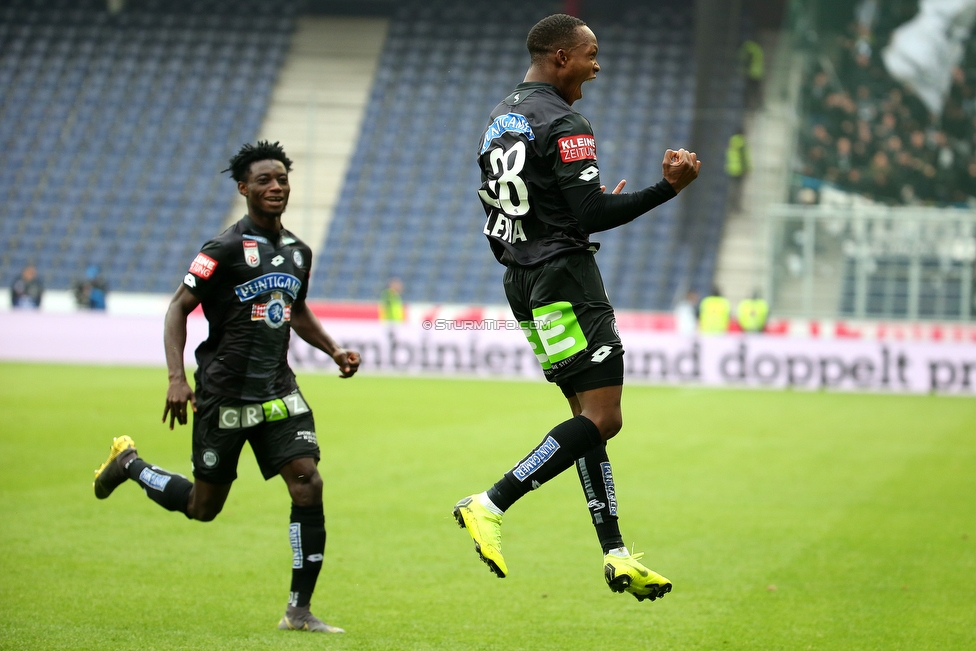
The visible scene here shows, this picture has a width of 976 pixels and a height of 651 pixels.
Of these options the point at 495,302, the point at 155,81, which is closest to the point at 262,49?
the point at 155,81

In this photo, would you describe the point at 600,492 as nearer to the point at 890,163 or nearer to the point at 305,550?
the point at 305,550

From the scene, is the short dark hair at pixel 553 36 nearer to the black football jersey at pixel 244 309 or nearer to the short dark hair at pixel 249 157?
the short dark hair at pixel 249 157

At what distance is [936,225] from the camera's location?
77.5ft

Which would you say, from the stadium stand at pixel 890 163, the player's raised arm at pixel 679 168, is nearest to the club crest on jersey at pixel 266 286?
the player's raised arm at pixel 679 168

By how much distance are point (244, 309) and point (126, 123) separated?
2873 cm

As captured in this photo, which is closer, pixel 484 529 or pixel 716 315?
pixel 484 529

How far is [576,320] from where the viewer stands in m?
4.80

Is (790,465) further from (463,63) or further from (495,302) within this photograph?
(463,63)

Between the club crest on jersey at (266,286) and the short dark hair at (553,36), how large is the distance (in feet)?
5.82

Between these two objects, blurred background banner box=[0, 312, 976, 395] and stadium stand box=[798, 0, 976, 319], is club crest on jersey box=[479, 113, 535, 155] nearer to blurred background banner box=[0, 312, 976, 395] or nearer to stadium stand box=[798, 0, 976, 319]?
blurred background banner box=[0, 312, 976, 395]

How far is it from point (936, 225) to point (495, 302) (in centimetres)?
993

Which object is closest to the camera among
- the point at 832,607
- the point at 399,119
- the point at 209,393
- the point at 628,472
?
the point at 209,393

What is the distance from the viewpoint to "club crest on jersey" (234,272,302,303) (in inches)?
228

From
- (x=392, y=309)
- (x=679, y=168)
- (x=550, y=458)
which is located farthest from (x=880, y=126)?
(x=550, y=458)
